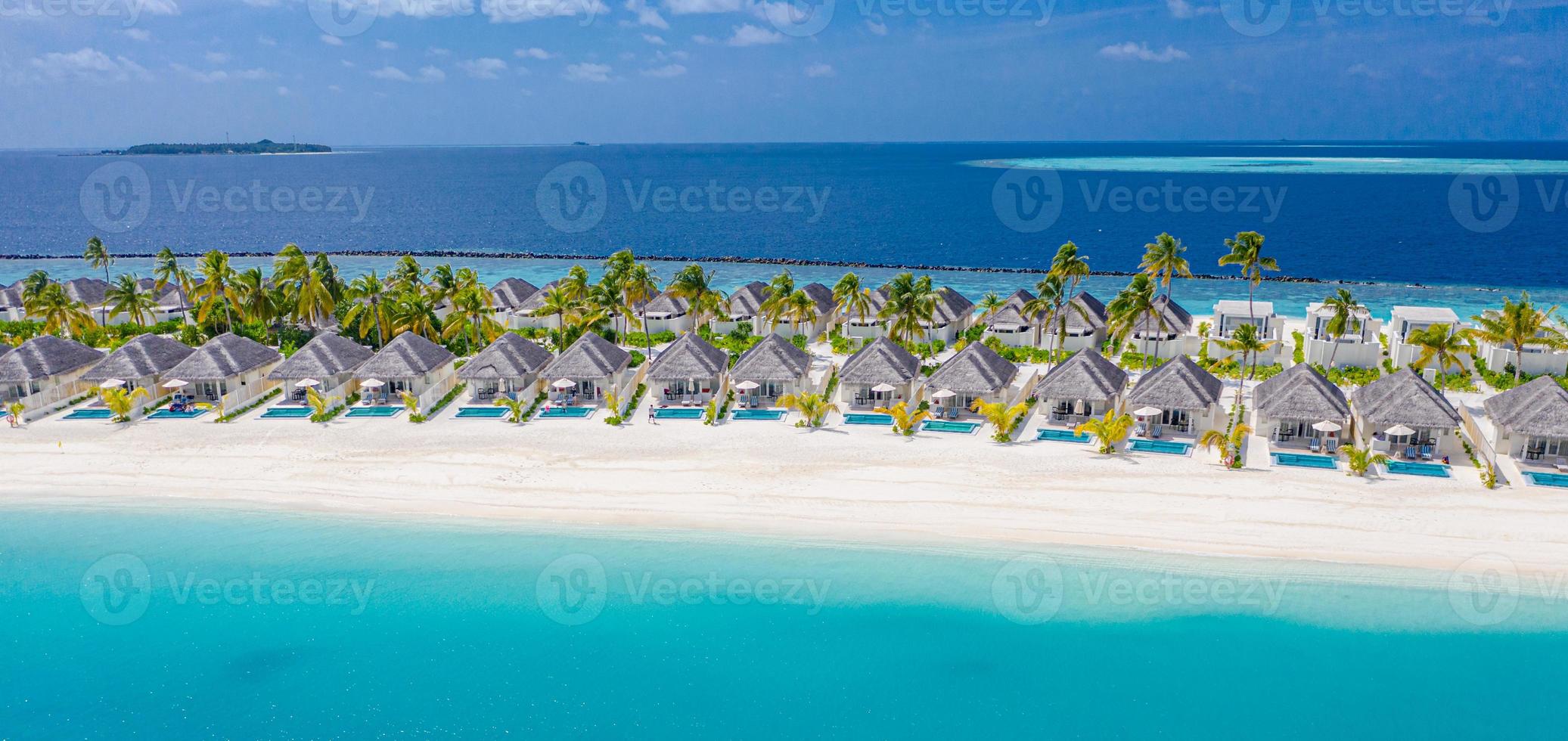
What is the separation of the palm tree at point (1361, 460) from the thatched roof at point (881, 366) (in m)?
14.5

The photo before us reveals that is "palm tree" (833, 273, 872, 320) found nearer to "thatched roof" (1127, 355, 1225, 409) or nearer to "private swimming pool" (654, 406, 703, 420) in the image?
"private swimming pool" (654, 406, 703, 420)

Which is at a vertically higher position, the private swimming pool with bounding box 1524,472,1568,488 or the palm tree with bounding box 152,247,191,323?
the palm tree with bounding box 152,247,191,323

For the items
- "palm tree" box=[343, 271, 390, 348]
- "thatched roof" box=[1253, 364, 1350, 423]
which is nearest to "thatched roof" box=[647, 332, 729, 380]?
"palm tree" box=[343, 271, 390, 348]

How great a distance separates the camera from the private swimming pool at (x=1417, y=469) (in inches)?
1149

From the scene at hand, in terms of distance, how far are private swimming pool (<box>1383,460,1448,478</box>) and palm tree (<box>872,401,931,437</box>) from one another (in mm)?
14469

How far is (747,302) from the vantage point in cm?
5191

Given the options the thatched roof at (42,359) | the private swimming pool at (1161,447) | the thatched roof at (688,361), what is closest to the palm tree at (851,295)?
the thatched roof at (688,361)

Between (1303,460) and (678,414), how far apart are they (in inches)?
829

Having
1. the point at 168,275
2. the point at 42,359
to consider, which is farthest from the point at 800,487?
the point at 168,275

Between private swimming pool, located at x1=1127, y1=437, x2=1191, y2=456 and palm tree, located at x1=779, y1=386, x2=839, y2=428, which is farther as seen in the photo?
palm tree, located at x1=779, y1=386, x2=839, y2=428

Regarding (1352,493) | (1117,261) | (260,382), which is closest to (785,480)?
(1352,493)

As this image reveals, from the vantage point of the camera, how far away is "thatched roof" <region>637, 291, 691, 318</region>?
51219mm

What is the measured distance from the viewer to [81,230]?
389ft

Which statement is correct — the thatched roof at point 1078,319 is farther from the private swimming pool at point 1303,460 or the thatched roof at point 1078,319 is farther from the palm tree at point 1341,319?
the private swimming pool at point 1303,460
